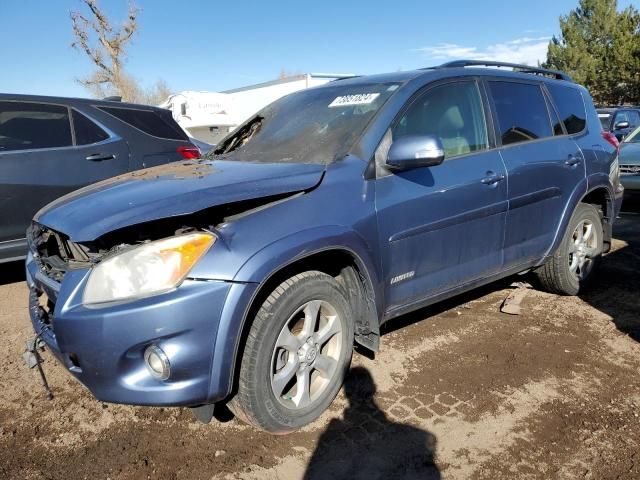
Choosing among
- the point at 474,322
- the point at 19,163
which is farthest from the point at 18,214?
the point at 474,322

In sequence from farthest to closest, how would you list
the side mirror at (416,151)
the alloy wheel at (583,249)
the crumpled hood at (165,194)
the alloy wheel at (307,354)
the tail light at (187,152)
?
the tail light at (187,152) → the alloy wheel at (583,249) → the side mirror at (416,151) → the alloy wheel at (307,354) → the crumpled hood at (165,194)

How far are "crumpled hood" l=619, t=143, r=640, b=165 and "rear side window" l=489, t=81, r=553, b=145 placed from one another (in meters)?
5.29

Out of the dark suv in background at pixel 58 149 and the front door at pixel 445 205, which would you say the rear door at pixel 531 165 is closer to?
the front door at pixel 445 205

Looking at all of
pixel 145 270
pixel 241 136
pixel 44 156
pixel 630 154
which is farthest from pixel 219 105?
pixel 145 270

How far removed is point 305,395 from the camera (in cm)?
264

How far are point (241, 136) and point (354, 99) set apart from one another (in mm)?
991

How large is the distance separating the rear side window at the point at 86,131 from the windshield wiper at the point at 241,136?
188 cm

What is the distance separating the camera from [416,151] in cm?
275

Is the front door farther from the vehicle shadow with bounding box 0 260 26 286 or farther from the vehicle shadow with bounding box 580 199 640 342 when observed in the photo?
the vehicle shadow with bounding box 0 260 26 286

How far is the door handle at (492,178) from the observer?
3.37 meters

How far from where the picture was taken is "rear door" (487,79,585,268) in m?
3.63

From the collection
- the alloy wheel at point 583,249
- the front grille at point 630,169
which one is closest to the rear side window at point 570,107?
the alloy wheel at point 583,249

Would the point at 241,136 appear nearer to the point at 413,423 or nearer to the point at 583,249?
the point at 413,423

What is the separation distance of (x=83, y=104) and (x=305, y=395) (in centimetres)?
400
